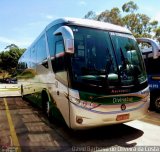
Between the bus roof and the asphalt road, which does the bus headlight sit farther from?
the bus roof

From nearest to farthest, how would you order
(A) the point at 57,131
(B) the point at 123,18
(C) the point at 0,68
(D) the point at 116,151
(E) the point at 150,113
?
(D) the point at 116,151 < (A) the point at 57,131 < (E) the point at 150,113 < (B) the point at 123,18 < (C) the point at 0,68

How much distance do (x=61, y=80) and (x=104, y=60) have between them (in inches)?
48.4

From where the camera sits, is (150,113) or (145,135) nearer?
(145,135)

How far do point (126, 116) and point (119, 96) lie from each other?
57cm

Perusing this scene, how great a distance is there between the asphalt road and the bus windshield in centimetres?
139

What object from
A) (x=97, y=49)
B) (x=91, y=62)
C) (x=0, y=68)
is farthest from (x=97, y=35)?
(x=0, y=68)

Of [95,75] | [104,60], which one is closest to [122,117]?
[95,75]

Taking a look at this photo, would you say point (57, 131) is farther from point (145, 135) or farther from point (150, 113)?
point (150, 113)

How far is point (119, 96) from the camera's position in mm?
6285

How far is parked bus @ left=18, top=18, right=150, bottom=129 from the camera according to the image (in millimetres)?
5996

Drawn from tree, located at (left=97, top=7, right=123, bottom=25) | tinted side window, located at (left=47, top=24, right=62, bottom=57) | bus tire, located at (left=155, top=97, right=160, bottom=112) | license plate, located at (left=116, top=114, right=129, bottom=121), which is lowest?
bus tire, located at (left=155, top=97, right=160, bottom=112)

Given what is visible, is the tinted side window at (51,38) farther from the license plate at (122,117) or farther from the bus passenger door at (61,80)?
the license plate at (122,117)

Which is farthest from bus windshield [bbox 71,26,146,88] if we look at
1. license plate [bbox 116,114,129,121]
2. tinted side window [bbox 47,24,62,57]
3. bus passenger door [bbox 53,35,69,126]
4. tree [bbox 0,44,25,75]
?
tree [bbox 0,44,25,75]

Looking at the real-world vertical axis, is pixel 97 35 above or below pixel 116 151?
above
